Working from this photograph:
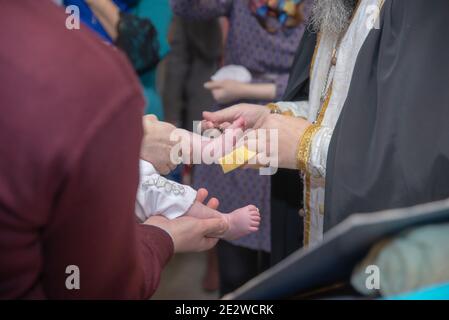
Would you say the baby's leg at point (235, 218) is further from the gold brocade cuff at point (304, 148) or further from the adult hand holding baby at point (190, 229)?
the gold brocade cuff at point (304, 148)

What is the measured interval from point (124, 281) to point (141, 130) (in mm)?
182

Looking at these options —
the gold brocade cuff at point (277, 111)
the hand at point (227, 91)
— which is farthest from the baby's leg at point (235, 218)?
the hand at point (227, 91)

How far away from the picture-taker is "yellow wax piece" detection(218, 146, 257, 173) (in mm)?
1062

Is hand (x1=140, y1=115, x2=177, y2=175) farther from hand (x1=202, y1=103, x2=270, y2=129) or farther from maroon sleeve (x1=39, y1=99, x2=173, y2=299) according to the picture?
maroon sleeve (x1=39, y1=99, x2=173, y2=299)

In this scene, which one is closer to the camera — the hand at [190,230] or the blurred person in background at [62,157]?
the blurred person in background at [62,157]

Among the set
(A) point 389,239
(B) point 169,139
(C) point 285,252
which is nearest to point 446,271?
(A) point 389,239

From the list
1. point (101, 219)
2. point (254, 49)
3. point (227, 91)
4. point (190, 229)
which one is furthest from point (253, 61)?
point (101, 219)

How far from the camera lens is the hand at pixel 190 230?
970mm

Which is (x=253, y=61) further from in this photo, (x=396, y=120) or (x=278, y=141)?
(x=396, y=120)

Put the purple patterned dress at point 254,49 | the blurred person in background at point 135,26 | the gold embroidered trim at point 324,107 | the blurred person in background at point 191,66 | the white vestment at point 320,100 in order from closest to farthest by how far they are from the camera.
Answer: the white vestment at point 320,100
the gold embroidered trim at point 324,107
the blurred person in background at point 135,26
the purple patterned dress at point 254,49
the blurred person in background at point 191,66

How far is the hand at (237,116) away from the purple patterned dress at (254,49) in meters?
0.38

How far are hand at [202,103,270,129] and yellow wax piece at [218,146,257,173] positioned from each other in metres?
0.12

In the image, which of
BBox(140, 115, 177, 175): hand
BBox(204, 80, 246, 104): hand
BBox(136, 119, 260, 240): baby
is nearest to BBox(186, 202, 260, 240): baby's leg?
BBox(136, 119, 260, 240): baby

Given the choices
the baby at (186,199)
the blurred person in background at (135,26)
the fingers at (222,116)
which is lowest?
the baby at (186,199)
